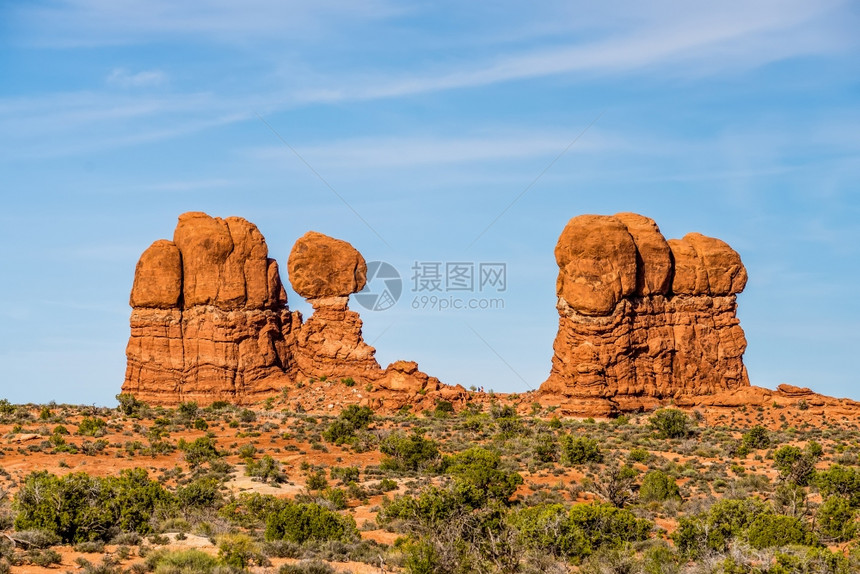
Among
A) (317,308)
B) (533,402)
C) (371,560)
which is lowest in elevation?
(371,560)

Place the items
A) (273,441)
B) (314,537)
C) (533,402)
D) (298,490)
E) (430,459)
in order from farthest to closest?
(533,402) → (273,441) → (430,459) → (298,490) → (314,537)

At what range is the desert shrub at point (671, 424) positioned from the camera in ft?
200

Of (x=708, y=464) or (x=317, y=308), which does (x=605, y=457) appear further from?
(x=317, y=308)

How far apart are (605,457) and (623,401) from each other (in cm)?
1856

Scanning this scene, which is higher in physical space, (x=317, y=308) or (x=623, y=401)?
(x=317, y=308)

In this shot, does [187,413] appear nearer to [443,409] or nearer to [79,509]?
[443,409]

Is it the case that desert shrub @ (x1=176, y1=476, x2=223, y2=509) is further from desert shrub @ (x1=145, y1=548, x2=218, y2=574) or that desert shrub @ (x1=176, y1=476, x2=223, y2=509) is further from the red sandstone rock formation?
the red sandstone rock formation

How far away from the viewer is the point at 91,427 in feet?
186

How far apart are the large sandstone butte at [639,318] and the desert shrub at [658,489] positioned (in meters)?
23.4

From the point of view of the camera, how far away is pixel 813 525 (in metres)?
36.2

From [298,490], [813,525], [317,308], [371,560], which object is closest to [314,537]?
[371,560]

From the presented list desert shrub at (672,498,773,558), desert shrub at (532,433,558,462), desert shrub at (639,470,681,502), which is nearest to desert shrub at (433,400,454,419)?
desert shrub at (532,433,558,462)

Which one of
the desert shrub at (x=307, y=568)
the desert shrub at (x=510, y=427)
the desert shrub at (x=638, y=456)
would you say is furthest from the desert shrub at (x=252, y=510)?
the desert shrub at (x=510, y=427)

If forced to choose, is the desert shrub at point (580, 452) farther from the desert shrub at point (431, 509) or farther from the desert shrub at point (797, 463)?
the desert shrub at point (431, 509)
